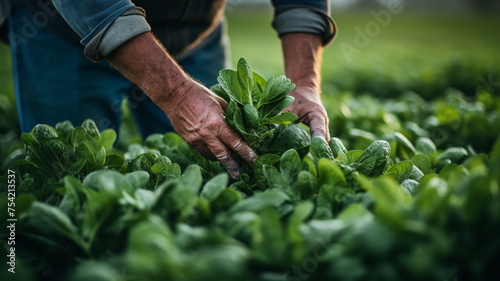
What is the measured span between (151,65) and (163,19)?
98 cm

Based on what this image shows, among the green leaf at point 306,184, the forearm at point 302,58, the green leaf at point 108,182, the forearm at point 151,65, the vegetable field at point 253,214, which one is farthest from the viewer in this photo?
the forearm at point 302,58

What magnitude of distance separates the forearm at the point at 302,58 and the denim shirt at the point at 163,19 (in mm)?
49

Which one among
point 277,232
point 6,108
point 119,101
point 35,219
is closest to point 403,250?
point 277,232

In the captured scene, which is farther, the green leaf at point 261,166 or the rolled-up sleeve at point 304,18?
the rolled-up sleeve at point 304,18

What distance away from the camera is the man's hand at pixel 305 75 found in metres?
1.84

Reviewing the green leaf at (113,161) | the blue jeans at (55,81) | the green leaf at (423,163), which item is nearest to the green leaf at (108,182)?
the green leaf at (113,161)

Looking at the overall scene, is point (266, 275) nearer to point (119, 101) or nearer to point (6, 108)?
point (119, 101)

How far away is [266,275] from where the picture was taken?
38.1 inches

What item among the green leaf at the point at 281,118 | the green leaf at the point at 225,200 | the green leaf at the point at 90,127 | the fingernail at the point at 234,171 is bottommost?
the green leaf at the point at 225,200

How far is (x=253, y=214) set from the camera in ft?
3.56

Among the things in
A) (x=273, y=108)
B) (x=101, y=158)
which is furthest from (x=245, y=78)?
(x=101, y=158)

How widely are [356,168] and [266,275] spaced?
0.66m

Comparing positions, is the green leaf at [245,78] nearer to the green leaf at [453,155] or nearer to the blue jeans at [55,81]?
the green leaf at [453,155]

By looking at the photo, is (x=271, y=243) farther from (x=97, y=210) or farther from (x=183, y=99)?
(x=183, y=99)
